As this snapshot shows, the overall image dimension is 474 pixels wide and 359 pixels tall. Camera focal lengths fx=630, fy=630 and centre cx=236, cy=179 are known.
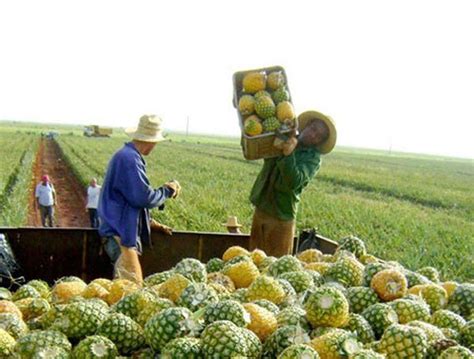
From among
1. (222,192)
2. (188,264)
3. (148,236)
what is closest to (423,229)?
(222,192)

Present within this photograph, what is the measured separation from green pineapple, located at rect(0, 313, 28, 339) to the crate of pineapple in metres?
2.95

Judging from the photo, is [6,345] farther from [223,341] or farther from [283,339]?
[283,339]

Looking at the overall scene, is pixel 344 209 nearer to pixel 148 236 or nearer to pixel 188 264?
pixel 148 236

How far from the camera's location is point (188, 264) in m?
3.68

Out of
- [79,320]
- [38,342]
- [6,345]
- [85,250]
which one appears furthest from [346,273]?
[85,250]

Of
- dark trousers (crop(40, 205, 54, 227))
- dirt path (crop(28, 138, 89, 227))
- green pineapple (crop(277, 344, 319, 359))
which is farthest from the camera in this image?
dirt path (crop(28, 138, 89, 227))

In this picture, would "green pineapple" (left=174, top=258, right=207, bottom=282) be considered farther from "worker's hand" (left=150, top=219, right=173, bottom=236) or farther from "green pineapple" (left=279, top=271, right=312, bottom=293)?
"worker's hand" (left=150, top=219, right=173, bottom=236)

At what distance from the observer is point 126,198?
5059 mm

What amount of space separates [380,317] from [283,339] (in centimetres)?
58

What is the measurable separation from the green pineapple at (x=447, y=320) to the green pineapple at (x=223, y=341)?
1054 mm

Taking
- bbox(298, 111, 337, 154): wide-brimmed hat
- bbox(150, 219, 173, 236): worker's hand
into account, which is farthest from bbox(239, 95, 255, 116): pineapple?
bbox(150, 219, 173, 236): worker's hand

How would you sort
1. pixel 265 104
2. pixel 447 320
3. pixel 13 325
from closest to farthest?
pixel 13 325 → pixel 447 320 → pixel 265 104

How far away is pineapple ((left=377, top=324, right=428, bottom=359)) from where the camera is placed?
100 inches

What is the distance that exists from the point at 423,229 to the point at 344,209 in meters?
3.36
